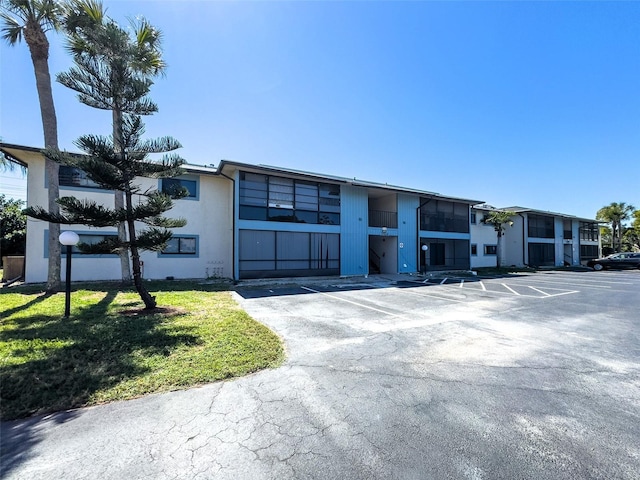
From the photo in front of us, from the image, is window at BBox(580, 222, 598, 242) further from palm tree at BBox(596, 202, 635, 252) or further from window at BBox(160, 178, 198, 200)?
window at BBox(160, 178, 198, 200)

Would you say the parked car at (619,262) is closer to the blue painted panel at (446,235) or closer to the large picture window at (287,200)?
the blue painted panel at (446,235)

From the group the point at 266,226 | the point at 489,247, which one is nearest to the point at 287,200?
the point at 266,226

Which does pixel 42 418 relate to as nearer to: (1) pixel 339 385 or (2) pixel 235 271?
(1) pixel 339 385

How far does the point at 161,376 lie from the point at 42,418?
1145 millimetres

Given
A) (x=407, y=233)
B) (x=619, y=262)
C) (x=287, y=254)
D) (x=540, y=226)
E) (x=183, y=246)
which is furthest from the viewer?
(x=540, y=226)

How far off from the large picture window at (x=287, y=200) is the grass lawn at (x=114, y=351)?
24.9ft

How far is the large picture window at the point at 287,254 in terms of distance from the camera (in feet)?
47.8

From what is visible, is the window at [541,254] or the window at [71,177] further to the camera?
the window at [541,254]

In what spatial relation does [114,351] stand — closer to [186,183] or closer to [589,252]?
[186,183]

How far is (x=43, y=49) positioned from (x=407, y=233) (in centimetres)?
1935

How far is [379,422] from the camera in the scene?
9.43ft

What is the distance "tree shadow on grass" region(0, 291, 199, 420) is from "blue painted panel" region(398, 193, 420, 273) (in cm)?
1580

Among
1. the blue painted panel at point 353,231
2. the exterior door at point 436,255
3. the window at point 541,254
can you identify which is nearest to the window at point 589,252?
the window at point 541,254

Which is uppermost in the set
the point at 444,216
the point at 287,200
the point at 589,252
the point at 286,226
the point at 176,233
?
the point at 287,200
